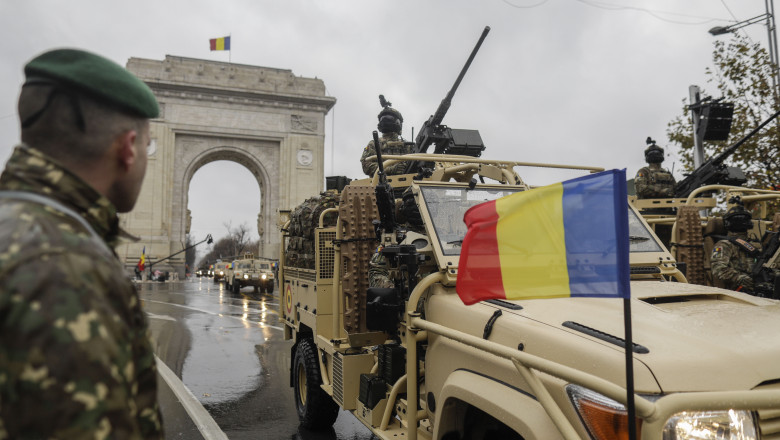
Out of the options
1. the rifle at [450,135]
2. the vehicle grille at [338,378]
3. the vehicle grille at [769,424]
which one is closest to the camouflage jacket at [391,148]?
the rifle at [450,135]

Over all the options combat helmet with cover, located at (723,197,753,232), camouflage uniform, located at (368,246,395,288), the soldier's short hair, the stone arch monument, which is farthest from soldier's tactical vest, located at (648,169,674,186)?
the stone arch monument

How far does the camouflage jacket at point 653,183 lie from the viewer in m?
8.53

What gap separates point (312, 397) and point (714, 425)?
3.91 meters

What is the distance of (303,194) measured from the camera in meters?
42.0

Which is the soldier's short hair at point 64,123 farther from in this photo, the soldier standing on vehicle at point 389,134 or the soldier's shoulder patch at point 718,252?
the soldier's shoulder patch at point 718,252

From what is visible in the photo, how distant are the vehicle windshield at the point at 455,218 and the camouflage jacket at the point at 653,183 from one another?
4.98m

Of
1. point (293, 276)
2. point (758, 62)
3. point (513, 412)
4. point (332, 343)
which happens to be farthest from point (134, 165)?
point (758, 62)

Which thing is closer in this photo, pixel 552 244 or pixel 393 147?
pixel 552 244

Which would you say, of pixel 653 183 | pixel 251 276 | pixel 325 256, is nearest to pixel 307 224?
pixel 325 256

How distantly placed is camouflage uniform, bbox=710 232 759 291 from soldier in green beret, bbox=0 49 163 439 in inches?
283

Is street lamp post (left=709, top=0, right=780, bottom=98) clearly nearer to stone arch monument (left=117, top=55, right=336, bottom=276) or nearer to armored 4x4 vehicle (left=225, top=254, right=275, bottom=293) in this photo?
armored 4x4 vehicle (left=225, top=254, right=275, bottom=293)

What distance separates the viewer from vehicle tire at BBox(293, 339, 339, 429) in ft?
16.8

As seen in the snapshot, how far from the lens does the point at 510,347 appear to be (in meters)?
2.33

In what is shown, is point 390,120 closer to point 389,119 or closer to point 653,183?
point 389,119
